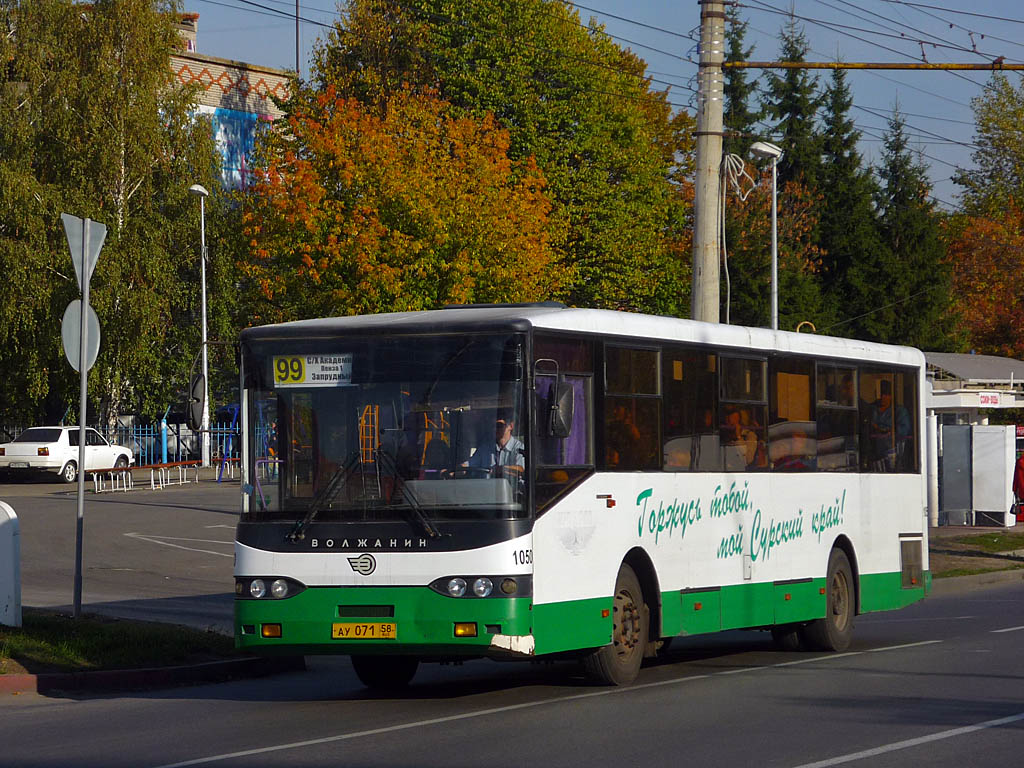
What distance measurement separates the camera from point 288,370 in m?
12.2

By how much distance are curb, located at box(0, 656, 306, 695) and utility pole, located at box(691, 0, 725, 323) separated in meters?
7.46

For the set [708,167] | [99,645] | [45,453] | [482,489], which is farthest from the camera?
[45,453]

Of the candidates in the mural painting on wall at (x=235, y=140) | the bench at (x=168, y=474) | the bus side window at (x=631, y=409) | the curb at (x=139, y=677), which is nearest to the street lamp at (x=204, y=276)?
the bench at (x=168, y=474)

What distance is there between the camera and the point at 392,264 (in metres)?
43.8

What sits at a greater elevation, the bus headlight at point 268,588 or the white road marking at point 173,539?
the bus headlight at point 268,588

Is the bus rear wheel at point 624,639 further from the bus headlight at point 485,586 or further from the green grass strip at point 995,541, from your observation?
the green grass strip at point 995,541

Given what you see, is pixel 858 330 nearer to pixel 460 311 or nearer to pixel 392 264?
pixel 392 264

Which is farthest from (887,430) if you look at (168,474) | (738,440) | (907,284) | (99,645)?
(907,284)

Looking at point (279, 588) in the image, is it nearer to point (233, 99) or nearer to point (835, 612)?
point (835, 612)

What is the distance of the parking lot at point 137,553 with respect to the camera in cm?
1952

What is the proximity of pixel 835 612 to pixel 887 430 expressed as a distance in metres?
2.30

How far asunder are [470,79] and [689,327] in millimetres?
42795

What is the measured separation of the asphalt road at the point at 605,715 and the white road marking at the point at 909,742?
2 cm

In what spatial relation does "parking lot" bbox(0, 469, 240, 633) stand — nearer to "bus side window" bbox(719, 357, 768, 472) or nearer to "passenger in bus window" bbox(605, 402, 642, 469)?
"bus side window" bbox(719, 357, 768, 472)
